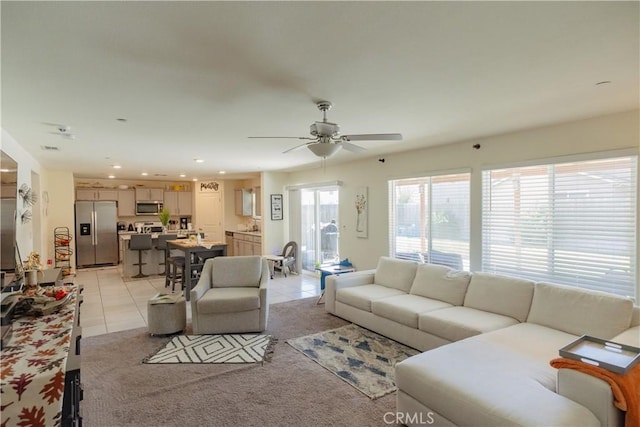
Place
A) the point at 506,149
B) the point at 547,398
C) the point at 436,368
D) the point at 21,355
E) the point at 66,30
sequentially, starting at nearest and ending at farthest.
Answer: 1. the point at 21,355
2. the point at 66,30
3. the point at 547,398
4. the point at 436,368
5. the point at 506,149

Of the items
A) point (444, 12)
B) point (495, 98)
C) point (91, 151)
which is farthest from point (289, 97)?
point (91, 151)

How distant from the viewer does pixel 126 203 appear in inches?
377

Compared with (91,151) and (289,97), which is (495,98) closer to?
(289,97)

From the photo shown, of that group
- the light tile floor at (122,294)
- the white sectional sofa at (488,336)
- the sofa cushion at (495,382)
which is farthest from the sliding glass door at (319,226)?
the sofa cushion at (495,382)

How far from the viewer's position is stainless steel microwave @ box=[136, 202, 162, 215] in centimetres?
973

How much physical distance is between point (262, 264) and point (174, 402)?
7.25 ft

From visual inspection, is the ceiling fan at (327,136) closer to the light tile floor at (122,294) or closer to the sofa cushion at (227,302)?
the sofa cushion at (227,302)

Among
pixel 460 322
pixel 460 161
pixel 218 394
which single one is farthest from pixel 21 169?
pixel 460 161

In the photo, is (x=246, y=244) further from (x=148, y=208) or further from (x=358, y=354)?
(x=358, y=354)

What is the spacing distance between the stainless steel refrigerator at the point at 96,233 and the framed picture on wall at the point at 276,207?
435 cm

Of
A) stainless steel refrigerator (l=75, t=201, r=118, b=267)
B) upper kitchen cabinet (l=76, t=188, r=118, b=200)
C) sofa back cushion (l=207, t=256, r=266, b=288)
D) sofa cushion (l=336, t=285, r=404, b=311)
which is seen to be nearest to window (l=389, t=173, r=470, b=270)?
sofa cushion (l=336, t=285, r=404, b=311)

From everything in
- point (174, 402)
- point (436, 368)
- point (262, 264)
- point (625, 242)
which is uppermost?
point (625, 242)

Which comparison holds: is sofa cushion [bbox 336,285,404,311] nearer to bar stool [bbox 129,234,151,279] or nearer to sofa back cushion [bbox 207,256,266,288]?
sofa back cushion [bbox 207,256,266,288]

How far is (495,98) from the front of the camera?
283 centimetres
